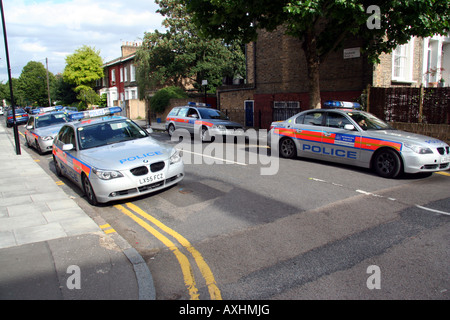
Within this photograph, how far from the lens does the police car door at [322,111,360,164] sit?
8.66m

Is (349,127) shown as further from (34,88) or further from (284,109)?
(34,88)

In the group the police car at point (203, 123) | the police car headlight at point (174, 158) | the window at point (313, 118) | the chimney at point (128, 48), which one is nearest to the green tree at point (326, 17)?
the window at point (313, 118)

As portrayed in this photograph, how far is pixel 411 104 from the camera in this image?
523 inches

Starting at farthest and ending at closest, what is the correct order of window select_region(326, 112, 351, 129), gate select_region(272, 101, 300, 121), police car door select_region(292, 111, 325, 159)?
gate select_region(272, 101, 300, 121), police car door select_region(292, 111, 325, 159), window select_region(326, 112, 351, 129)

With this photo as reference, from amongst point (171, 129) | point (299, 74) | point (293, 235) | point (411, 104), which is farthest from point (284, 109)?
point (293, 235)

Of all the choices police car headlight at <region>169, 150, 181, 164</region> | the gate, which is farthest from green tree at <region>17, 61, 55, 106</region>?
police car headlight at <region>169, 150, 181, 164</region>

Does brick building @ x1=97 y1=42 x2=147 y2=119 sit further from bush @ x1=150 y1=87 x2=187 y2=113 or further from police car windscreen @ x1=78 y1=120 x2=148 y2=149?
police car windscreen @ x1=78 y1=120 x2=148 y2=149

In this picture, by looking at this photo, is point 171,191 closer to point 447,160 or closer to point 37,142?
point 447,160

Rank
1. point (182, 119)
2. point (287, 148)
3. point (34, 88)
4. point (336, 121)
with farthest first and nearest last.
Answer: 1. point (34, 88)
2. point (182, 119)
3. point (287, 148)
4. point (336, 121)

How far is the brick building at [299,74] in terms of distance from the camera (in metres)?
16.0

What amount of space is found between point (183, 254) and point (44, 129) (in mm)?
12331

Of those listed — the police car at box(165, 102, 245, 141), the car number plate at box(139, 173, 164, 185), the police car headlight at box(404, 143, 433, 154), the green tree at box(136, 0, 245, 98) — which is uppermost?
the green tree at box(136, 0, 245, 98)
